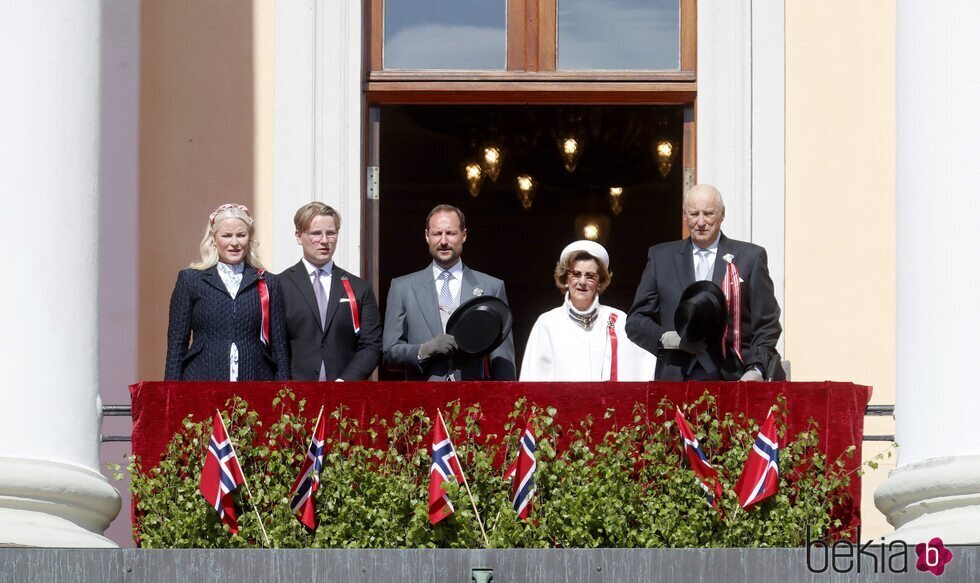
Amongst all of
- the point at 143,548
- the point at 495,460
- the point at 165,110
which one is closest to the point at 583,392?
the point at 495,460

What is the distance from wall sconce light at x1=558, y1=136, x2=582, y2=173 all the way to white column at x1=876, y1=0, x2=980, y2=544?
7882 mm

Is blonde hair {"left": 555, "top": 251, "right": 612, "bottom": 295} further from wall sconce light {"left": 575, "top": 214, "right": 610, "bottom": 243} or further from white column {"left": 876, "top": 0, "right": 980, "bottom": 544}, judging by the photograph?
wall sconce light {"left": 575, "top": 214, "right": 610, "bottom": 243}

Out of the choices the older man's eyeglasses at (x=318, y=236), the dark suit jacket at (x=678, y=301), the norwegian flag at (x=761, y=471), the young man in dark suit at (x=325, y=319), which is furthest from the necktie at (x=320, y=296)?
the norwegian flag at (x=761, y=471)

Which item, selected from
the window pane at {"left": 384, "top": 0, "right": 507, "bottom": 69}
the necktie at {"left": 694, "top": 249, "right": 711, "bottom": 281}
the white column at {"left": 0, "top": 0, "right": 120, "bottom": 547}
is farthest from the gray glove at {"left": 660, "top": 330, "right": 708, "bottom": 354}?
the window pane at {"left": 384, "top": 0, "right": 507, "bottom": 69}

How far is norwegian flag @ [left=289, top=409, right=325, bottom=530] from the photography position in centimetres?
927

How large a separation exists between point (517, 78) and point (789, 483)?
11.7ft

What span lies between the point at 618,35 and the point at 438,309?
102 inches

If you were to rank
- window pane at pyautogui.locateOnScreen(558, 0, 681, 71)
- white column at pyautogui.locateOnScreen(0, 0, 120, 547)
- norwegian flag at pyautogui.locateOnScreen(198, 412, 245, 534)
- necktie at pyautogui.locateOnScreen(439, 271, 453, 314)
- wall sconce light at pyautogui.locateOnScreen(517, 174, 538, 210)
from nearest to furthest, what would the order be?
1. norwegian flag at pyautogui.locateOnScreen(198, 412, 245, 534)
2. white column at pyautogui.locateOnScreen(0, 0, 120, 547)
3. necktie at pyautogui.locateOnScreen(439, 271, 453, 314)
4. window pane at pyautogui.locateOnScreen(558, 0, 681, 71)
5. wall sconce light at pyautogui.locateOnScreen(517, 174, 538, 210)

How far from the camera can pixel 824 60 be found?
1201cm

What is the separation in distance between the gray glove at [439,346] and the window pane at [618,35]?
276 cm

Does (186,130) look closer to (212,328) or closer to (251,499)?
(212,328)

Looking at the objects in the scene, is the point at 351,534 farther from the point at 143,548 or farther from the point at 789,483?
the point at 789,483

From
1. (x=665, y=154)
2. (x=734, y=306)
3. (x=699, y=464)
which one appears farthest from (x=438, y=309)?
(x=665, y=154)

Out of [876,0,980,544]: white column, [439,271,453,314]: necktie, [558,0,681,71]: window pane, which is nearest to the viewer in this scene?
[876,0,980,544]: white column
